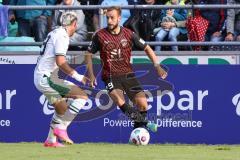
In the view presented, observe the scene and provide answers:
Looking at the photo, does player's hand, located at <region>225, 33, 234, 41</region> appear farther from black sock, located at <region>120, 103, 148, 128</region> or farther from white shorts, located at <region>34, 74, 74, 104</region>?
white shorts, located at <region>34, 74, 74, 104</region>

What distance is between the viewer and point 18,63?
16.2 metres

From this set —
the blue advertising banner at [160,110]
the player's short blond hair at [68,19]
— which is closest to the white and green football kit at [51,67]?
the player's short blond hair at [68,19]

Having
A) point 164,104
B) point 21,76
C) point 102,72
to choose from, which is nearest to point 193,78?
point 164,104

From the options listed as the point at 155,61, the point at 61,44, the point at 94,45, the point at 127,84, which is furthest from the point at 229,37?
the point at 61,44

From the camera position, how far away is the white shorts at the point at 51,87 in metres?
14.2

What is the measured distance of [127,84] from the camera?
15.3 m

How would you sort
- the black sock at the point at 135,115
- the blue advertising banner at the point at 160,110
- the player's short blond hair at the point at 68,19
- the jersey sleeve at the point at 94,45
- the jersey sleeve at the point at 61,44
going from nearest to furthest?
1. the jersey sleeve at the point at 61,44
2. the player's short blond hair at the point at 68,19
3. the black sock at the point at 135,115
4. the jersey sleeve at the point at 94,45
5. the blue advertising banner at the point at 160,110

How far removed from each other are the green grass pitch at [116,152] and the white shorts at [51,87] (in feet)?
2.76

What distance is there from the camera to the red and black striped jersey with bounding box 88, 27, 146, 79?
15.1m

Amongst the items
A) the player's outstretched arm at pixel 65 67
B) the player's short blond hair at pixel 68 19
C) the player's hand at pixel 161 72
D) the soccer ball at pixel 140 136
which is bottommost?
the soccer ball at pixel 140 136

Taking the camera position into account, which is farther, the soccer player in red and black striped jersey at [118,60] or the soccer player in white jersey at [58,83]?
the soccer player in red and black striped jersey at [118,60]

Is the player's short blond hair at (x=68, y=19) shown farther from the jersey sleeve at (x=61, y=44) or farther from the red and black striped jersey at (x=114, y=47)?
the red and black striped jersey at (x=114, y=47)

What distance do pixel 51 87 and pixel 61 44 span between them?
752mm

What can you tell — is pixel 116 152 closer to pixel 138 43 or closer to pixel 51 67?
pixel 51 67
